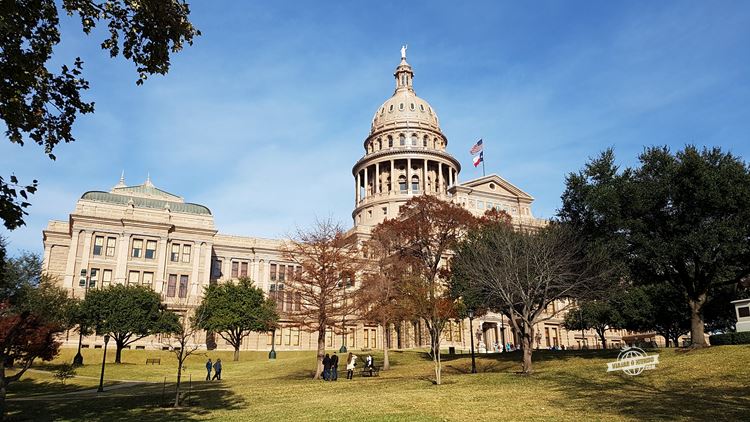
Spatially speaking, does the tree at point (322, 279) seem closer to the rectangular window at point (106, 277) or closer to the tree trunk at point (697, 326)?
the tree trunk at point (697, 326)

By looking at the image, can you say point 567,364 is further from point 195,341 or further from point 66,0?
point 195,341

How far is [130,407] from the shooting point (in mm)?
22141

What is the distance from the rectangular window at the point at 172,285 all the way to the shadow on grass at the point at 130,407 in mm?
46725

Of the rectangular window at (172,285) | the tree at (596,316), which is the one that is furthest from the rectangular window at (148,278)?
the tree at (596,316)

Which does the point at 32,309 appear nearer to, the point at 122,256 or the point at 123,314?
the point at 123,314

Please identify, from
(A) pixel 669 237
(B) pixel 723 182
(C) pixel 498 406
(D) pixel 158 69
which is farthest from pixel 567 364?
(D) pixel 158 69

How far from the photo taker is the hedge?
Result: 3167cm

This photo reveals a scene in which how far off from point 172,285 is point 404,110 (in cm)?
5555

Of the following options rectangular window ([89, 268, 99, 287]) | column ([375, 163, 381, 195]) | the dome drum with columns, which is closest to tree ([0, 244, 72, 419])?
rectangular window ([89, 268, 99, 287])

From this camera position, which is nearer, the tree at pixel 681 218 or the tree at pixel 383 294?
the tree at pixel 681 218

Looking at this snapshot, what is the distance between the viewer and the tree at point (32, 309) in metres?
29.0

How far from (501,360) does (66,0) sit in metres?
35.7

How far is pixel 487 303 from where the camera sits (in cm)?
4162

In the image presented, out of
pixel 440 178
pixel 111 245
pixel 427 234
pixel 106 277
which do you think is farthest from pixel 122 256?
pixel 440 178
